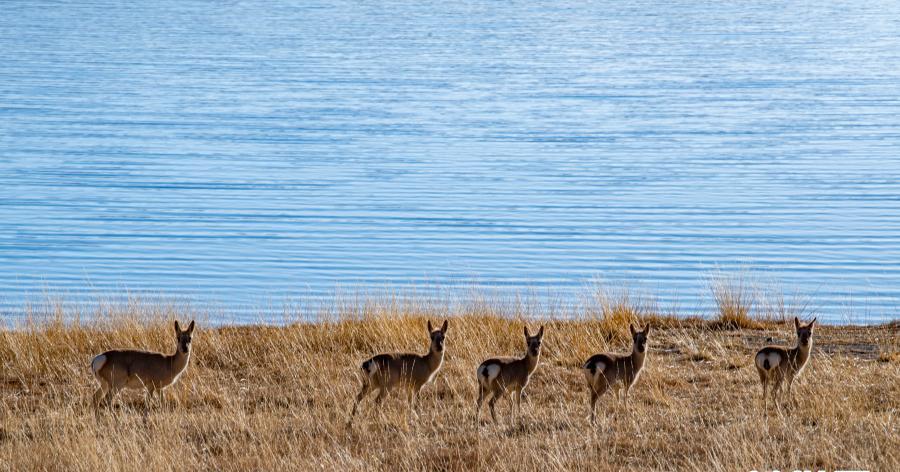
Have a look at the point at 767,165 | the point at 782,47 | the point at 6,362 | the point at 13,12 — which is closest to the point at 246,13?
the point at 13,12

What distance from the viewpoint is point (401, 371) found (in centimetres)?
1170

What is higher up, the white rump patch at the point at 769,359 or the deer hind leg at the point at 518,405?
the white rump patch at the point at 769,359

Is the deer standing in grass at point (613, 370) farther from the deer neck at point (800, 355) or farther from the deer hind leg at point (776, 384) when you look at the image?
the deer neck at point (800, 355)

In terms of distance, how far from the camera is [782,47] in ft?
224

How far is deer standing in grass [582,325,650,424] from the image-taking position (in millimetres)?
11648

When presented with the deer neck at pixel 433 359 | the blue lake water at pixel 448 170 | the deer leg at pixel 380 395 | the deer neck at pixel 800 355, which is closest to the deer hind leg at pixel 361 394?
the deer leg at pixel 380 395

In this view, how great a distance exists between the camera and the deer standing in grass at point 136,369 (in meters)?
11.6

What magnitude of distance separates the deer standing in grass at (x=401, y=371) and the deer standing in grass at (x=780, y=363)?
2.77m

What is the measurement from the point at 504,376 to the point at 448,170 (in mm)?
22661

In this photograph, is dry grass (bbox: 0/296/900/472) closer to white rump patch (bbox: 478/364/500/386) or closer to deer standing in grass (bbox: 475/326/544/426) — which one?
deer standing in grass (bbox: 475/326/544/426)

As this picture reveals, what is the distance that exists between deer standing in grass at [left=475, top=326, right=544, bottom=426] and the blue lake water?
883 cm

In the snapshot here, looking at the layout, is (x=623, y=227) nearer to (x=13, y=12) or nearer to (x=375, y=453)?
(x=375, y=453)

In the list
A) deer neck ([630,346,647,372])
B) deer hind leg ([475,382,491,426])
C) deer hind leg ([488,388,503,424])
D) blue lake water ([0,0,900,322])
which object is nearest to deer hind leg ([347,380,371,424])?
deer hind leg ([475,382,491,426])

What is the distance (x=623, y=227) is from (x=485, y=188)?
16.1 ft
